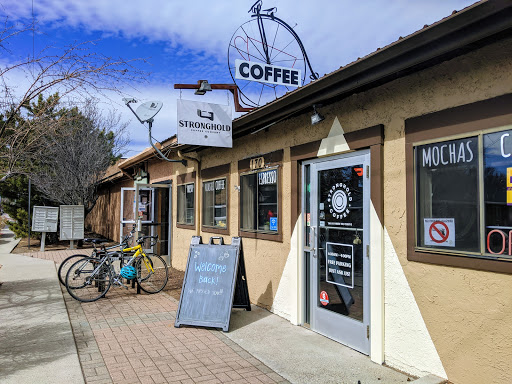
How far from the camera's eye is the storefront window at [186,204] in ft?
32.4

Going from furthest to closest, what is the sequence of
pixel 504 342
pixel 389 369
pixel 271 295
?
pixel 271 295 < pixel 389 369 < pixel 504 342

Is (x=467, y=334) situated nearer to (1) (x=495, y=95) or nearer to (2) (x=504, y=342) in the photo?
(2) (x=504, y=342)

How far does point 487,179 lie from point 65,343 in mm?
4769

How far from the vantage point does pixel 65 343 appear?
501cm

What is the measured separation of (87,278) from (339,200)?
4724mm

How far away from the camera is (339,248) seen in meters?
5.05

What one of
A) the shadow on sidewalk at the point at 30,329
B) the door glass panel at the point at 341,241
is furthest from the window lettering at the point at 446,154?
the shadow on sidewalk at the point at 30,329

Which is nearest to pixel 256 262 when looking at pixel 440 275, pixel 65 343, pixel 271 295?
pixel 271 295

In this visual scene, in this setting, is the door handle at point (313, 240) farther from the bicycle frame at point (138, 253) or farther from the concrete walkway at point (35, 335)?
the bicycle frame at point (138, 253)

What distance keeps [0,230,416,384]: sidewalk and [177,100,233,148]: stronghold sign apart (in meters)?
2.69

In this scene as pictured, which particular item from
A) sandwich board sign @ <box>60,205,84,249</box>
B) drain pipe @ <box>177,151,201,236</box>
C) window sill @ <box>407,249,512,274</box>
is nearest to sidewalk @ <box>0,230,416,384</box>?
window sill @ <box>407,249,512,274</box>

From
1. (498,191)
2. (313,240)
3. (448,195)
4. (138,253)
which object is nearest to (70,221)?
(138,253)

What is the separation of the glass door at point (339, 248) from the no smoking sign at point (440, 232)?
790 millimetres

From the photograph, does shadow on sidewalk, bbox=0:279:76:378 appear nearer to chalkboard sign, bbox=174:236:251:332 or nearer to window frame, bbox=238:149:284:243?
chalkboard sign, bbox=174:236:251:332
